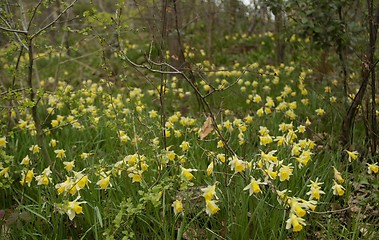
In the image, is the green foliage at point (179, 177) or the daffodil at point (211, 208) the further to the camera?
the green foliage at point (179, 177)

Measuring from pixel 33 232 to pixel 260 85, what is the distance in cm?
392

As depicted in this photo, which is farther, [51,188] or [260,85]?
[260,85]

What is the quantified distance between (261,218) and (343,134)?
172cm

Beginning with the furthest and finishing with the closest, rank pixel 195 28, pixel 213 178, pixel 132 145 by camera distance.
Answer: pixel 195 28
pixel 132 145
pixel 213 178

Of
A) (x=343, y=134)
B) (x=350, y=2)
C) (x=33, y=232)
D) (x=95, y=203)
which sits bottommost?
(x=33, y=232)

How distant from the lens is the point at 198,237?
2168 millimetres

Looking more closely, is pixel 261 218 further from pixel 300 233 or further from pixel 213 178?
pixel 213 178

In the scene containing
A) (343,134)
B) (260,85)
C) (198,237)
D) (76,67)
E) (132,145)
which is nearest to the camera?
(198,237)

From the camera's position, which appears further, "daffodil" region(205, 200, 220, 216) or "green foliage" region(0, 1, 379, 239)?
"green foliage" region(0, 1, 379, 239)

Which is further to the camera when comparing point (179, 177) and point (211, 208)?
point (179, 177)

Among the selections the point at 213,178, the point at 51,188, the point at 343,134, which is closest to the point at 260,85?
Result: the point at 343,134

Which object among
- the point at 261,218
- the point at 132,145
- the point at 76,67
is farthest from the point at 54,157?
the point at 76,67

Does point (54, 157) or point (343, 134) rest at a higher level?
point (343, 134)

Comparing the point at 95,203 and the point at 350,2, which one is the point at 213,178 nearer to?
the point at 95,203
